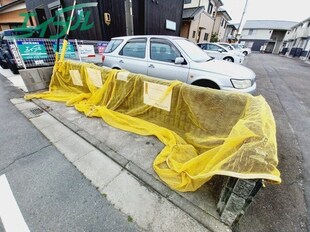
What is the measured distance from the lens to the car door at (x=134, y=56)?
4.16m

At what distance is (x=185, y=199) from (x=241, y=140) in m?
0.95

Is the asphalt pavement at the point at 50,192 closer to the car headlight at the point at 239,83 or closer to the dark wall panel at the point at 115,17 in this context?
the car headlight at the point at 239,83

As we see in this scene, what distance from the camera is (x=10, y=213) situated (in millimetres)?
1625

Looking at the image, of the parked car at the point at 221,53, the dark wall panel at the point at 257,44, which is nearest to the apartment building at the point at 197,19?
the parked car at the point at 221,53

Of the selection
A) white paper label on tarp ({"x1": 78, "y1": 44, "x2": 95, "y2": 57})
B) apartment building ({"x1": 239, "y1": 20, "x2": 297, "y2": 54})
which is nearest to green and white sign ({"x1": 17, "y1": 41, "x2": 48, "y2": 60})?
white paper label on tarp ({"x1": 78, "y1": 44, "x2": 95, "y2": 57})

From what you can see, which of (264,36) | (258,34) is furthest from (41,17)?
(258,34)

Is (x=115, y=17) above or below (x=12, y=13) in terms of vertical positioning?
below

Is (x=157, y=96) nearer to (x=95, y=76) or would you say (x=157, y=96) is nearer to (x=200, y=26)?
(x=95, y=76)

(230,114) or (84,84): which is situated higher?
(230,114)

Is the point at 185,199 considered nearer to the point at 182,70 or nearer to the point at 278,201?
the point at 278,201

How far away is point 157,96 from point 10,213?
7.94 ft

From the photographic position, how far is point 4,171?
7.01 feet

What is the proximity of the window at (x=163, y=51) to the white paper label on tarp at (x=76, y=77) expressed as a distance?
2095 mm

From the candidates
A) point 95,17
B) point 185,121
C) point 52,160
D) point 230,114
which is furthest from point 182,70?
point 95,17
